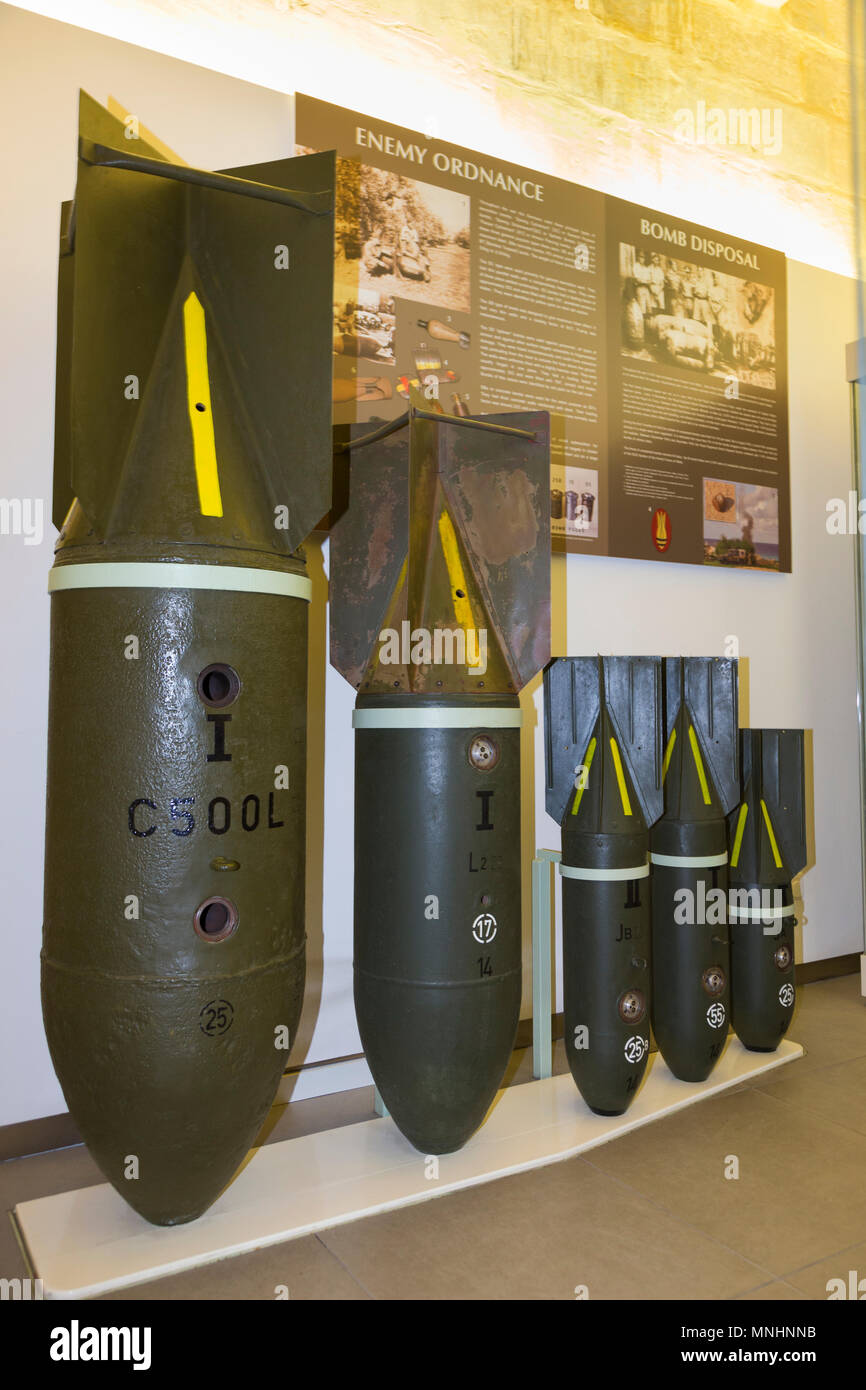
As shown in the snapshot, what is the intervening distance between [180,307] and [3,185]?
0.78 metres

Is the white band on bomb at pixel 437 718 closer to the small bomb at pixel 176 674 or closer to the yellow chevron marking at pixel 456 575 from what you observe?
the yellow chevron marking at pixel 456 575

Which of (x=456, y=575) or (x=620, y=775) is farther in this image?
(x=620, y=775)

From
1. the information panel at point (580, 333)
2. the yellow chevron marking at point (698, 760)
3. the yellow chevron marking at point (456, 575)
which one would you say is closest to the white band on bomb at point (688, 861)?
the yellow chevron marking at point (698, 760)

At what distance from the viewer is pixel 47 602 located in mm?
2066

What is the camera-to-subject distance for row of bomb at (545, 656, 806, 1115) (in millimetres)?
2053

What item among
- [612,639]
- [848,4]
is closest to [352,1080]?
[612,639]

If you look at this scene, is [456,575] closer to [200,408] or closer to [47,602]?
[200,408]

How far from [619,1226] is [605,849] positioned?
741 mm

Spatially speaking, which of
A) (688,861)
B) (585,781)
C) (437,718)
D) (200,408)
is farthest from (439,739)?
(688,861)

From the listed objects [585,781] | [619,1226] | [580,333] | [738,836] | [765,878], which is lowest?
[619,1226]

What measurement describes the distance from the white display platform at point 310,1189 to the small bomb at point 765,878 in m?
0.29

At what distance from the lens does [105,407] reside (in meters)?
1.52

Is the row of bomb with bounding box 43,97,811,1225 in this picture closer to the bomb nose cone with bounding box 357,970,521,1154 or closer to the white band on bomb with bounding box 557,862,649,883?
the bomb nose cone with bounding box 357,970,521,1154

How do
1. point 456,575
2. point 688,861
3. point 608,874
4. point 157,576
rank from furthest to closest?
1. point 688,861
2. point 608,874
3. point 456,575
4. point 157,576
